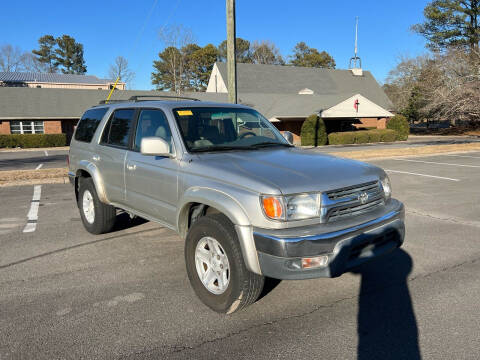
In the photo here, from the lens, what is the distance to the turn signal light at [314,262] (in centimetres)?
311

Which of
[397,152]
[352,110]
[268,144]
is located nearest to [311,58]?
[352,110]

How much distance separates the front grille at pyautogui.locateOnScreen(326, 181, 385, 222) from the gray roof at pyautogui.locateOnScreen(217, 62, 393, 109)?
3755 centimetres

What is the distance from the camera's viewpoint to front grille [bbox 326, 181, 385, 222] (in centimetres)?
337

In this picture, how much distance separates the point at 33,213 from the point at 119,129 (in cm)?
344

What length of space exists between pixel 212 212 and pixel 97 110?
10.8ft

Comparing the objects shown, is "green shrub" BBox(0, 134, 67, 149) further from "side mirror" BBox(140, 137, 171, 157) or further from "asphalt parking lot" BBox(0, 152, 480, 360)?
"side mirror" BBox(140, 137, 171, 157)

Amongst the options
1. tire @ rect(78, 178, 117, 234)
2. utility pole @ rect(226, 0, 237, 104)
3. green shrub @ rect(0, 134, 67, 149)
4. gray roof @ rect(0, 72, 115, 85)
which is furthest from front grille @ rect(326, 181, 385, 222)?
gray roof @ rect(0, 72, 115, 85)

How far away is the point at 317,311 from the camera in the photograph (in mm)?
3623

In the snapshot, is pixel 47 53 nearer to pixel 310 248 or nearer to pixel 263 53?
pixel 263 53

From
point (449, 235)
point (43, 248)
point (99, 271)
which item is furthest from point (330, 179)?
point (43, 248)

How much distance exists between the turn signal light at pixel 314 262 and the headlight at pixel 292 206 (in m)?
0.34

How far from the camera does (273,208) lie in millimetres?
3176

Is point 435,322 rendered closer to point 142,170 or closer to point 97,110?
point 142,170

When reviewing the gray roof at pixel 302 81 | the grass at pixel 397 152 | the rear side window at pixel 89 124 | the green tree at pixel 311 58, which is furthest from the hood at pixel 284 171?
the green tree at pixel 311 58
